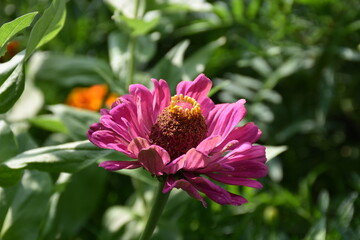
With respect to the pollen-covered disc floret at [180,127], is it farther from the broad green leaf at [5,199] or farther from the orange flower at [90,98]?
the orange flower at [90,98]

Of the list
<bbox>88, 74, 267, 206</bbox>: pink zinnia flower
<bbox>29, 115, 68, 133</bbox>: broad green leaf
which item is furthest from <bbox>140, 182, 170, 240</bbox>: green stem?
<bbox>29, 115, 68, 133</bbox>: broad green leaf

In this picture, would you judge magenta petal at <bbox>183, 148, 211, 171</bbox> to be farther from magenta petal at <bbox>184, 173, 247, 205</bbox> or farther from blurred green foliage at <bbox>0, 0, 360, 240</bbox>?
blurred green foliage at <bbox>0, 0, 360, 240</bbox>

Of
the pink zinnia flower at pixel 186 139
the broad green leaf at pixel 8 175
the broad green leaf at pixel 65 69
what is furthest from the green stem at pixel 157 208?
the broad green leaf at pixel 65 69

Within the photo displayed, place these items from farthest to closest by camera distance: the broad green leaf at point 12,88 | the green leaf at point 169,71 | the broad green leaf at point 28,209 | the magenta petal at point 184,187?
the green leaf at point 169,71, the broad green leaf at point 28,209, the broad green leaf at point 12,88, the magenta petal at point 184,187

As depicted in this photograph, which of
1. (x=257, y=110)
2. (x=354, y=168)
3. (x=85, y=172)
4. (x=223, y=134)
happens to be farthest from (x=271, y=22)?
(x=223, y=134)

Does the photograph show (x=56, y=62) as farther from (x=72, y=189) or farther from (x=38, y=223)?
(x=38, y=223)

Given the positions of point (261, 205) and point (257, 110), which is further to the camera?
point (257, 110)
